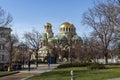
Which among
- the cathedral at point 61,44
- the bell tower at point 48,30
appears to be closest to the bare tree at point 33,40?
the cathedral at point 61,44

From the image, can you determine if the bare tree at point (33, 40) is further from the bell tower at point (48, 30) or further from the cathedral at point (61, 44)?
the bell tower at point (48, 30)

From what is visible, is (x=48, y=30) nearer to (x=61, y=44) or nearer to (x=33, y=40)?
(x=61, y=44)

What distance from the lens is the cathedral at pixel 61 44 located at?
12286 cm

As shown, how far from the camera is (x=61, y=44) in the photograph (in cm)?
13888

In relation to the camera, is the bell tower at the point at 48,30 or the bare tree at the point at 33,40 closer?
the bare tree at the point at 33,40

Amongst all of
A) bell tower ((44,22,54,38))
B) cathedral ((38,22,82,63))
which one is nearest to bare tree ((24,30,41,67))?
cathedral ((38,22,82,63))

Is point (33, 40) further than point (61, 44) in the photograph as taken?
No

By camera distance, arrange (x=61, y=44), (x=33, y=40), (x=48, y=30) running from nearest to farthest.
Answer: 1. (x=33, y=40)
2. (x=61, y=44)
3. (x=48, y=30)

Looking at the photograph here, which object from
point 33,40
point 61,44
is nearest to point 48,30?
point 61,44

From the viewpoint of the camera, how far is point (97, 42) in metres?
71.9

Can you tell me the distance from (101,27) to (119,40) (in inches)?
237

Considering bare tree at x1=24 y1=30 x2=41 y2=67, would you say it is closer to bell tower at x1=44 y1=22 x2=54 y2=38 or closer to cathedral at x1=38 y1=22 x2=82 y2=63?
cathedral at x1=38 y1=22 x2=82 y2=63

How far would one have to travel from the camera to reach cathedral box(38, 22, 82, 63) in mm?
122856

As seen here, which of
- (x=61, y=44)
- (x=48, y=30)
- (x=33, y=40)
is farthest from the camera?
(x=48, y=30)
